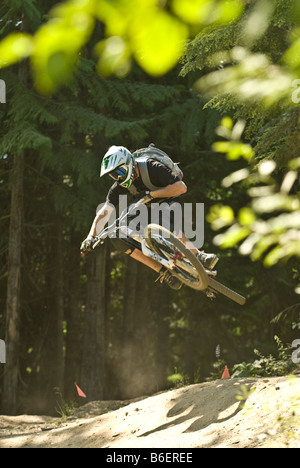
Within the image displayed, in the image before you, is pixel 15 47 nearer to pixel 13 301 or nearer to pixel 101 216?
pixel 101 216

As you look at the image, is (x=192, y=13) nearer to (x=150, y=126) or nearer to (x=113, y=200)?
(x=113, y=200)

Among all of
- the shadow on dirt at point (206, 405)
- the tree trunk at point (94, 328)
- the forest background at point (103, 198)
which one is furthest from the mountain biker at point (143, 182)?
the tree trunk at point (94, 328)

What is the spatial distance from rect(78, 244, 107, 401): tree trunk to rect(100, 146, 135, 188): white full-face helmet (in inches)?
275

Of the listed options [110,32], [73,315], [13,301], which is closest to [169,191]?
[110,32]

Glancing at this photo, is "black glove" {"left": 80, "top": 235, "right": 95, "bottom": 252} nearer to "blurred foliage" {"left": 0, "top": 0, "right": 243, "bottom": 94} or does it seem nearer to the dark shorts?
the dark shorts

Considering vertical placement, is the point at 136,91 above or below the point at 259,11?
above

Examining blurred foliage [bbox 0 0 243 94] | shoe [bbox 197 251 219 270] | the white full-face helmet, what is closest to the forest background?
shoe [bbox 197 251 219 270]

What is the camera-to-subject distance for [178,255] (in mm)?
7578

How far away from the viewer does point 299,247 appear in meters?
2.47

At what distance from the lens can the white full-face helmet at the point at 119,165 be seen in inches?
287

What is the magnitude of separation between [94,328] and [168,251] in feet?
23.4

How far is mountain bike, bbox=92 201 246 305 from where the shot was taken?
7386 mm

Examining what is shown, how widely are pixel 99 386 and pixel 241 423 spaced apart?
885cm
